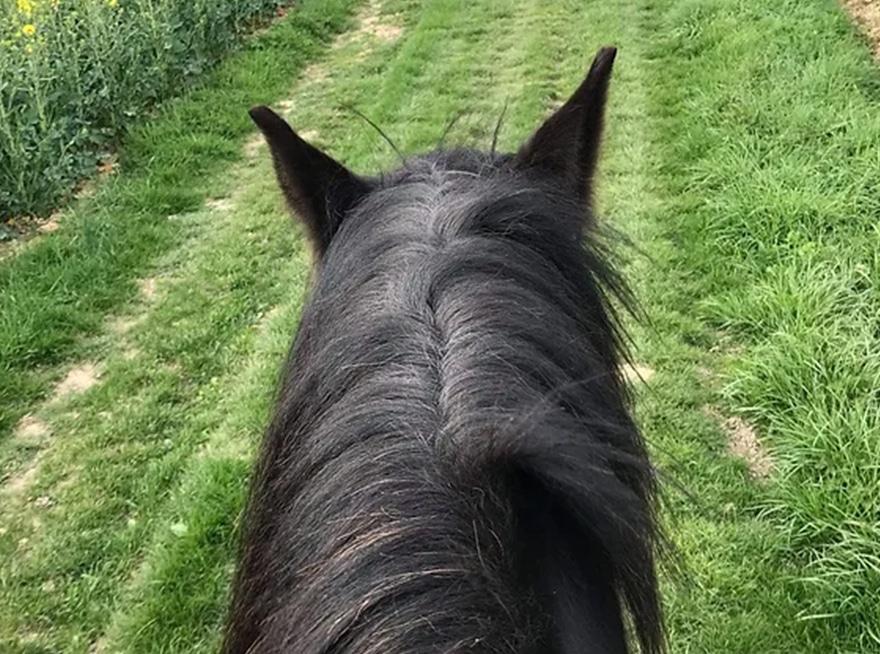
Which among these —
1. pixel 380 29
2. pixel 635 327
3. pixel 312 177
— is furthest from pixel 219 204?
pixel 312 177

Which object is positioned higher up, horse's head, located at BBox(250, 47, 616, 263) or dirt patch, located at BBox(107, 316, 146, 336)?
horse's head, located at BBox(250, 47, 616, 263)

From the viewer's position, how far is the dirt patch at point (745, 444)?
3.92 metres

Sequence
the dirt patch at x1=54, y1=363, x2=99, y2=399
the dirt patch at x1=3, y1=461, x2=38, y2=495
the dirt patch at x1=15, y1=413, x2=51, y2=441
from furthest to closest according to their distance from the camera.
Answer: the dirt patch at x1=54, y1=363, x2=99, y2=399, the dirt patch at x1=15, y1=413, x2=51, y2=441, the dirt patch at x1=3, y1=461, x2=38, y2=495

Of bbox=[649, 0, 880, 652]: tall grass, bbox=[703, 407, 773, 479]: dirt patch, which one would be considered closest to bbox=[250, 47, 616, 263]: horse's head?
bbox=[649, 0, 880, 652]: tall grass

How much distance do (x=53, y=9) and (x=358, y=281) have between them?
6.93 metres

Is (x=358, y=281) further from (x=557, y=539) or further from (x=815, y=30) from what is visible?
(x=815, y=30)

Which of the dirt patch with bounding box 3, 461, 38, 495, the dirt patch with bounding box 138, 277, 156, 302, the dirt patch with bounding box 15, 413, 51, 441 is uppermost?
the dirt patch with bounding box 3, 461, 38, 495

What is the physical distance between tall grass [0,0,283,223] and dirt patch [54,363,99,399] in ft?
5.53

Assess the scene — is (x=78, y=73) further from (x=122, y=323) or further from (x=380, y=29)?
(x=380, y=29)

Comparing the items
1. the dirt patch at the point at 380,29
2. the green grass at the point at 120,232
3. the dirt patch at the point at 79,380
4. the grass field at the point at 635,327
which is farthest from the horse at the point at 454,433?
the dirt patch at the point at 380,29

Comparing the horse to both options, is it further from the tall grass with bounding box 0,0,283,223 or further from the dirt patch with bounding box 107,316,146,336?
the tall grass with bounding box 0,0,283,223

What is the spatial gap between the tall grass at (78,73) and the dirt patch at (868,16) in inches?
215

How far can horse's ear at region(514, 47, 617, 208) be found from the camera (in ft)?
6.29

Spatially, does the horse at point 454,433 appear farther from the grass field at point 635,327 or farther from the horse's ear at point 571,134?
the grass field at point 635,327
